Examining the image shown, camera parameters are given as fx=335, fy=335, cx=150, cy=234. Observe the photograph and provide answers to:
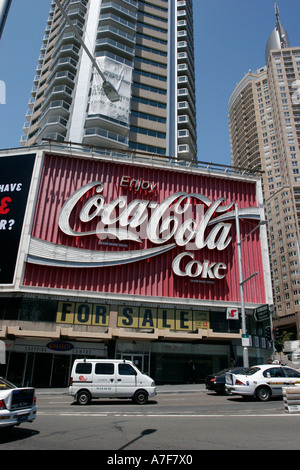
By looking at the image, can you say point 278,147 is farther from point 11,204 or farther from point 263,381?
point 263,381

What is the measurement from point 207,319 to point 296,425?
1921 cm

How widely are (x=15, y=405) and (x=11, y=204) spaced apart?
22392mm

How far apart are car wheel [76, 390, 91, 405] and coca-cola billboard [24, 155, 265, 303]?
12.2 metres

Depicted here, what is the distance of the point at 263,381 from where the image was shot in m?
15.5

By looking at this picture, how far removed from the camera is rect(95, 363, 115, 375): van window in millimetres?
15385

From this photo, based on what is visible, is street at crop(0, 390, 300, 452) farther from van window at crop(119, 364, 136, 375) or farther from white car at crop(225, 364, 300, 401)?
van window at crop(119, 364, 136, 375)

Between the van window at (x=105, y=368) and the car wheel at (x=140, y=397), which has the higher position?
the van window at (x=105, y=368)

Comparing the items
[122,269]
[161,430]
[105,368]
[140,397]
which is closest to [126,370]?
[105,368]

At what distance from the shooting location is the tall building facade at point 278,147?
3587 inches

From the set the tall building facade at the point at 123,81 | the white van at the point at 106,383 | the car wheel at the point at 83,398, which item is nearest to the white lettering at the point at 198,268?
the white van at the point at 106,383

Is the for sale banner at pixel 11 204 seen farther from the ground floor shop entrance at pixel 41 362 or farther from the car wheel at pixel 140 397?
the car wheel at pixel 140 397

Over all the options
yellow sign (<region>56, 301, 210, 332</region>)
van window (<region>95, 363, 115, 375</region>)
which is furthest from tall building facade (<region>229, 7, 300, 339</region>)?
van window (<region>95, 363, 115, 375</region>)

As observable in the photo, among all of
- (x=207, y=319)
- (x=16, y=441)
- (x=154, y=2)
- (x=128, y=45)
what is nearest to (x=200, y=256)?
(x=207, y=319)

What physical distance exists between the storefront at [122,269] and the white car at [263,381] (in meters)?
11.0
